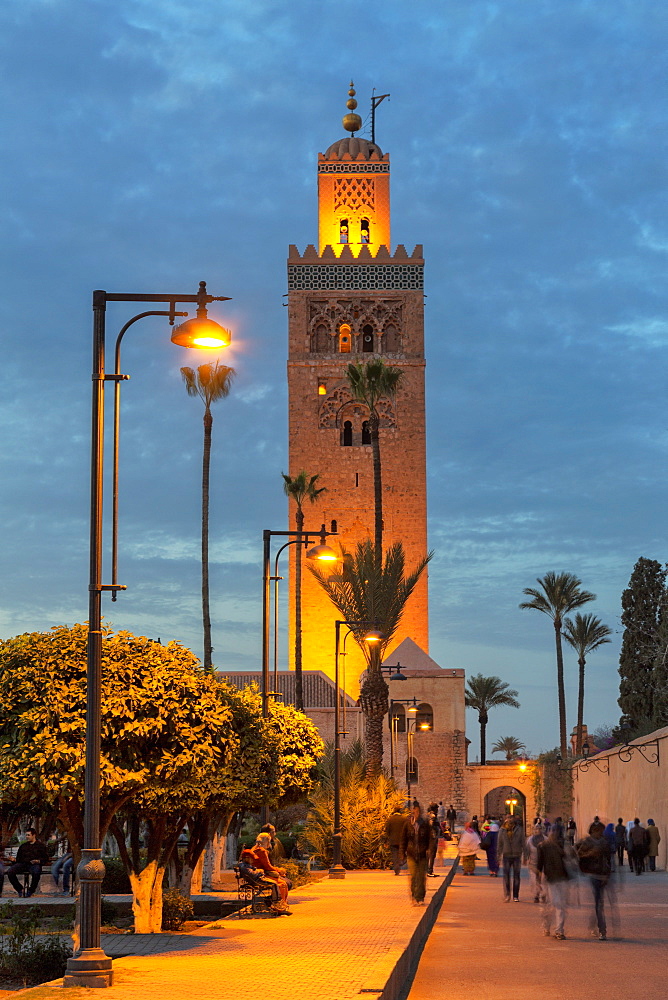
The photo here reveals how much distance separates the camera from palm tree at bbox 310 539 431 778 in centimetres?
3675

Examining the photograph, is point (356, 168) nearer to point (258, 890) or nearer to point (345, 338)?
point (345, 338)

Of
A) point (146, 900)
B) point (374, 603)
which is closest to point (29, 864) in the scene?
point (146, 900)

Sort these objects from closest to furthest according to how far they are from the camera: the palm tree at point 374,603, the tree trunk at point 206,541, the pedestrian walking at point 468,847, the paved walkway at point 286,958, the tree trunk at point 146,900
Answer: the paved walkway at point 286,958 → the tree trunk at point 146,900 → the pedestrian walking at point 468,847 → the palm tree at point 374,603 → the tree trunk at point 206,541

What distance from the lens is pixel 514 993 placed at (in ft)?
33.9

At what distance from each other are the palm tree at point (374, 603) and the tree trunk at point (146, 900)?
68.7 feet

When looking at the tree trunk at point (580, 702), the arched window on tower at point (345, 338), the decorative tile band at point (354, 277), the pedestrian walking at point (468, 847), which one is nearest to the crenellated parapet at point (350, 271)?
the decorative tile band at point (354, 277)

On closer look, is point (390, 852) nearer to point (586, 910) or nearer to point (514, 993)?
point (586, 910)

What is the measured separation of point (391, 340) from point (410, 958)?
5772cm

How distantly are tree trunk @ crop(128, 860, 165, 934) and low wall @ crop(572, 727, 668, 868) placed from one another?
13816 mm

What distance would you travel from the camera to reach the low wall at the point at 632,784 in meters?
30.3

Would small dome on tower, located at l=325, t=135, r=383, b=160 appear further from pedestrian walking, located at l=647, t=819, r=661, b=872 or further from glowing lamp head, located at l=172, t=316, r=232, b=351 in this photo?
glowing lamp head, located at l=172, t=316, r=232, b=351

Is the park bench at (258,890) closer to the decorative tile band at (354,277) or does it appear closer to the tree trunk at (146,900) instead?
the tree trunk at (146,900)

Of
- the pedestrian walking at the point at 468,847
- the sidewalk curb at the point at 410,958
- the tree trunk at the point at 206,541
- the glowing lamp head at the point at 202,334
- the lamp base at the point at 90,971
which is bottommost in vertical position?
the pedestrian walking at the point at 468,847

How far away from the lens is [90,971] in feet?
30.6
